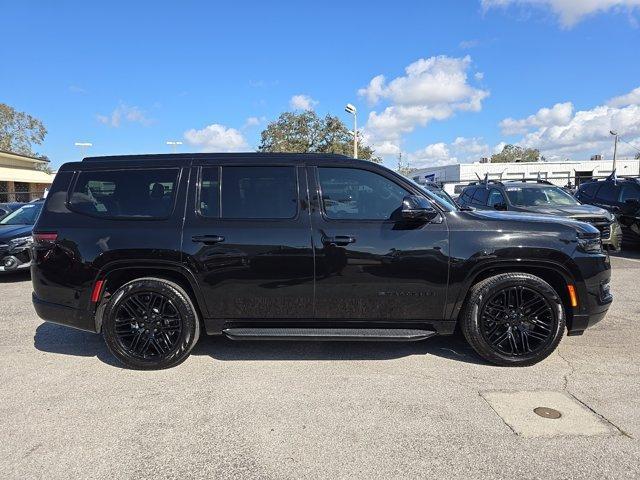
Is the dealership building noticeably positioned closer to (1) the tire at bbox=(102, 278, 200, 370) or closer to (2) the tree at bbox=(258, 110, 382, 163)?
(2) the tree at bbox=(258, 110, 382, 163)

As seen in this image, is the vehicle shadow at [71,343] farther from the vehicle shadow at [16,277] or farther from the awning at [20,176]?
the awning at [20,176]

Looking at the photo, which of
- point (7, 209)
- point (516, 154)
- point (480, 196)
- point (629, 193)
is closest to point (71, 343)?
point (7, 209)

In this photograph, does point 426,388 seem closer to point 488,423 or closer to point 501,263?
point 488,423

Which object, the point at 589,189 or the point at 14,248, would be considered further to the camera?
the point at 589,189

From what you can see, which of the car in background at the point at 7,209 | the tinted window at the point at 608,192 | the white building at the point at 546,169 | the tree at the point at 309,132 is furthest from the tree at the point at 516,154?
the car in background at the point at 7,209

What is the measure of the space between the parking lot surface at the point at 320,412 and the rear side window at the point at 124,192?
1.48 meters

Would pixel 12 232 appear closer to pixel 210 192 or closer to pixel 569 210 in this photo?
pixel 210 192

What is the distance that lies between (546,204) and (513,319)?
6982mm

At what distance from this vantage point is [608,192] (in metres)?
11.8

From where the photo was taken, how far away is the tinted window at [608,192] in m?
11.6

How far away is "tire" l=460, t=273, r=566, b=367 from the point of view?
13.4ft

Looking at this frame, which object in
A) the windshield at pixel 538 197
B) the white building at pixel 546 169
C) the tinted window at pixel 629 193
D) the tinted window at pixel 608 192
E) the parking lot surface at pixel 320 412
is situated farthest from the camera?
the white building at pixel 546 169

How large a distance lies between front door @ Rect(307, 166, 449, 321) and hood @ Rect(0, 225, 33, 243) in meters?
7.02

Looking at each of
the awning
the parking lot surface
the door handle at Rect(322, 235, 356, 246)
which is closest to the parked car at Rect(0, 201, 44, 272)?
the parking lot surface
